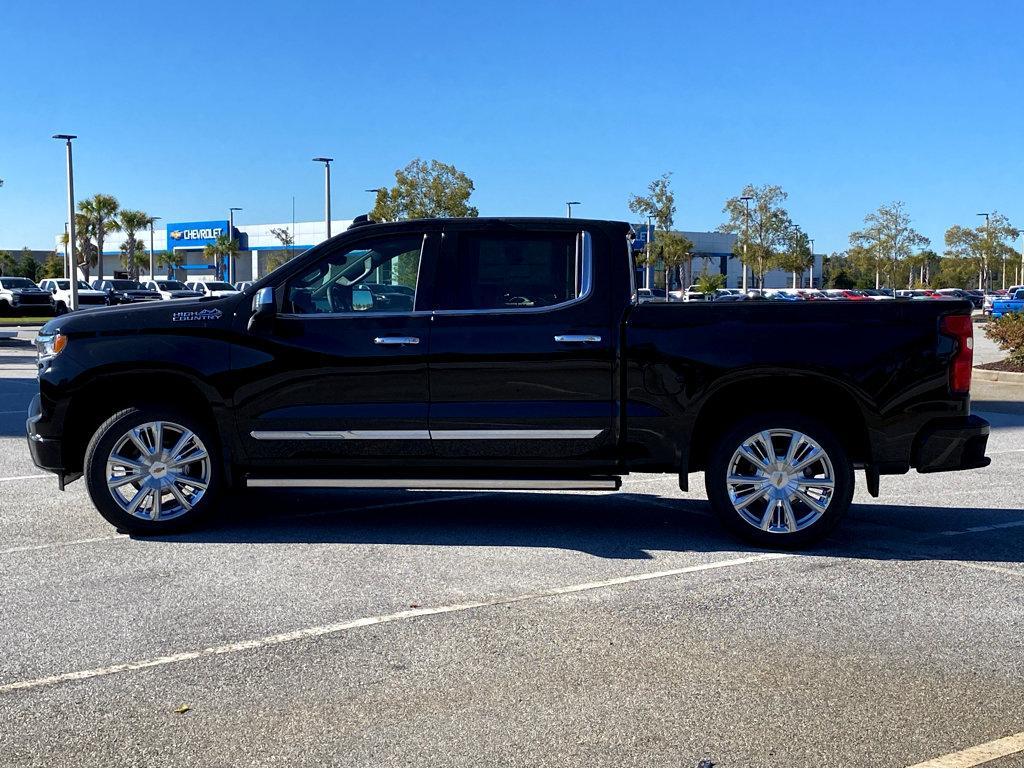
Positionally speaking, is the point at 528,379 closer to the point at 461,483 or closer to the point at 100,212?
the point at 461,483

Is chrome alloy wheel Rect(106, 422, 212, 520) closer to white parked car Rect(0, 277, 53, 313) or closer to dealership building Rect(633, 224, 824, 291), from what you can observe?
white parked car Rect(0, 277, 53, 313)

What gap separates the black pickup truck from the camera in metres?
7.00

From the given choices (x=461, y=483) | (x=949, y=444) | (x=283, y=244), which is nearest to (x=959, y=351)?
(x=949, y=444)

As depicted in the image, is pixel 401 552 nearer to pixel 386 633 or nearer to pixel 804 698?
pixel 386 633

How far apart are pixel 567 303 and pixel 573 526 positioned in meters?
1.55

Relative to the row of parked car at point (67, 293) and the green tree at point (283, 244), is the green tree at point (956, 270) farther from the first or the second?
the row of parked car at point (67, 293)

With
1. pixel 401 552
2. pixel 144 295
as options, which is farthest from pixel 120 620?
pixel 144 295

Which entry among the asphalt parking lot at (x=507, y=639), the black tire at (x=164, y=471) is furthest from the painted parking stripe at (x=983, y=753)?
the black tire at (x=164, y=471)

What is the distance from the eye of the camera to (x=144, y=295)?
56094 millimetres

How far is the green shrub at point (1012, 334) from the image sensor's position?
20.3m

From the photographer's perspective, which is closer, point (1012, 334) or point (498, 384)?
point (498, 384)

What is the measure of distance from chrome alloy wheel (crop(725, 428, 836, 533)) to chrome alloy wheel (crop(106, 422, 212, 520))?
3276 millimetres

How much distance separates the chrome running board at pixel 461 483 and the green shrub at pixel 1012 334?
1544 cm

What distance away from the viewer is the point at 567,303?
23.6 feet
